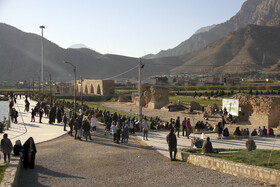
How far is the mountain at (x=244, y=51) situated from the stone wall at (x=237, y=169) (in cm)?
12009

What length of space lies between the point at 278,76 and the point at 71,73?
10670 cm

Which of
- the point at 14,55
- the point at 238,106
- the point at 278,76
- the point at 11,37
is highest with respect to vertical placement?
the point at 11,37

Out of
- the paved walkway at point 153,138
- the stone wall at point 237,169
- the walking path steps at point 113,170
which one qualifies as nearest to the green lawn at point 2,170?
the walking path steps at point 113,170

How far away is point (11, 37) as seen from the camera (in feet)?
565

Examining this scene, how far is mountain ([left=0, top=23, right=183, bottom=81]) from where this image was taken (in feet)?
475

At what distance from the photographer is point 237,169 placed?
920 centimetres

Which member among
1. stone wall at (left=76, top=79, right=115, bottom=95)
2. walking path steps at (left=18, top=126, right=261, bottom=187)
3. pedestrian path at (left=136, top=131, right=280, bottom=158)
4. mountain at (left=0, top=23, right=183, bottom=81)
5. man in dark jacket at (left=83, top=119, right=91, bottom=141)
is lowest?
walking path steps at (left=18, top=126, right=261, bottom=187)

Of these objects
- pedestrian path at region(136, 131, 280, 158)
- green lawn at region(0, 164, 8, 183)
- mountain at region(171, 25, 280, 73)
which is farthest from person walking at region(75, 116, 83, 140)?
mountain at region(171, 25, 280, 73)

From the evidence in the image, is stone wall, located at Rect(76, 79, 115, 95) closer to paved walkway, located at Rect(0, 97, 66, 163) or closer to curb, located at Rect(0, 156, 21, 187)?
paved walkway, located at Rect(0, 97, 66, 163)

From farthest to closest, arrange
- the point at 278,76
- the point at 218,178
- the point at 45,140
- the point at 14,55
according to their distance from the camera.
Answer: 1. the point at 14,55
2. the point at 278,76
3. the point at 45,140
4. the point at 218,178

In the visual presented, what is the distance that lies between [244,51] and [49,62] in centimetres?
9883

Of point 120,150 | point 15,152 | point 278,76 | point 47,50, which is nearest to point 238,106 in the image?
point 120,150

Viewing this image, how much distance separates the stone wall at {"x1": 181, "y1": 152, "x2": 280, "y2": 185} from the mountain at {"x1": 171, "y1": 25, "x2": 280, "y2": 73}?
12009 cm

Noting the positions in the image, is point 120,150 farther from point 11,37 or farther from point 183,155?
point 11,37
